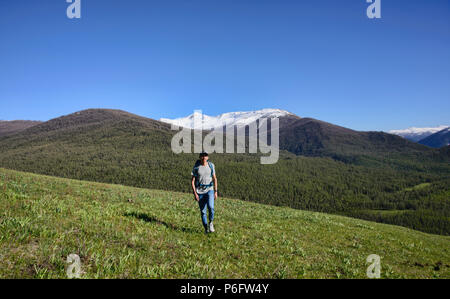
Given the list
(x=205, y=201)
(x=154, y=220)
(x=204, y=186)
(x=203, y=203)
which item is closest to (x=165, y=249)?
(x=203, y=203)

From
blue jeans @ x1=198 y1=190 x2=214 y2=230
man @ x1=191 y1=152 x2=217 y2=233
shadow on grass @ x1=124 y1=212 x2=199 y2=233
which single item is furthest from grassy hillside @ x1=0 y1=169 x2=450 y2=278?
man @ x1=191 y1=152 x2=217 y2=233

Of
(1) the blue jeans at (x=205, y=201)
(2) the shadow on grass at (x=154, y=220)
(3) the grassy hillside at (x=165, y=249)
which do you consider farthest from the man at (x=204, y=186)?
(3) the grassy hillside at (x=165, y=249)

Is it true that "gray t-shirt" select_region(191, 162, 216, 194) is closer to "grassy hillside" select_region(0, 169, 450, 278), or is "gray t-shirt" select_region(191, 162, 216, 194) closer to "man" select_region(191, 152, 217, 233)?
"man" select_region(191, 152, 217, 233)

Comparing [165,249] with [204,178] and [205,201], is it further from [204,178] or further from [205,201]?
[204,178]

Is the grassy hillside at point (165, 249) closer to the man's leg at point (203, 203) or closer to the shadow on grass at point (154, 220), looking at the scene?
the shadow on grass at point (154, 220)

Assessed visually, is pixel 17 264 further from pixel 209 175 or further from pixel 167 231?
pixel 209 175

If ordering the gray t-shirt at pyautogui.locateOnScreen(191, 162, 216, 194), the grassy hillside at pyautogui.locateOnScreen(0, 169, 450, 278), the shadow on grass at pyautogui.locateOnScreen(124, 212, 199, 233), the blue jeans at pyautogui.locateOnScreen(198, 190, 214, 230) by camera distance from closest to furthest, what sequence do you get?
the grassy hillside at pyautogui.locateOnScreen(0, 169, 450, 278), the gray t-shirt at pyautogui.locateOnScreen(191, 162, 216, 194), the blue jeans at pyautogui.locateOnScreen(198, 190, 214, 230), the shadow on grass at pyautogui.locateOnScreen(124, 212, 199, 233)

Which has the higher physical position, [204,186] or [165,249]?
[204,186]

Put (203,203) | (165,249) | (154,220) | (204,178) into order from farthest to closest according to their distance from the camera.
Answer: (154,220)
(203,203)
(204,178)
(165,249)

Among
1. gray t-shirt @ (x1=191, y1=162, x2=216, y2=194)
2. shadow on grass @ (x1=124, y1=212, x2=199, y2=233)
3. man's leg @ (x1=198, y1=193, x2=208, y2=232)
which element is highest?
gray t-shirt @ (x1=191, y1=162, x2=216, y2=194)

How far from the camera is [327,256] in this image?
10.9 meters

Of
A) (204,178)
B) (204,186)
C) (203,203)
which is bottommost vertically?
(203,203)
